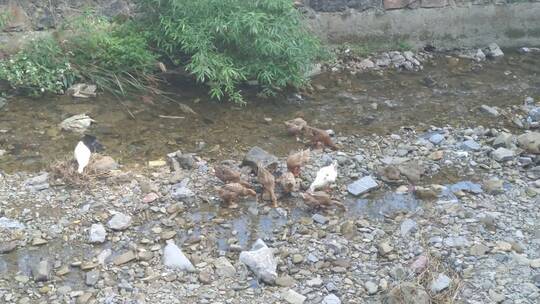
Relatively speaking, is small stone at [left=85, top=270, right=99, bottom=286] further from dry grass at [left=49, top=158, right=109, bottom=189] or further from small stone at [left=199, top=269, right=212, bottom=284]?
dry grass at [left=49, top=158, right=109, bottom=189]

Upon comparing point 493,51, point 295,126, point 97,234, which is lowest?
point 493,51

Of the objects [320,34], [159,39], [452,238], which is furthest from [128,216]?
[320,34]

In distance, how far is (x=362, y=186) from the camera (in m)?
4.00

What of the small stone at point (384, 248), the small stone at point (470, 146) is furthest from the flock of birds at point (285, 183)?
the small stone at point (470, 146)

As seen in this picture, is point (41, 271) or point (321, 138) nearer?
point (41, 271)

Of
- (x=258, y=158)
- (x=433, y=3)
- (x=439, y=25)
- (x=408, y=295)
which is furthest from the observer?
(x=439, y=25)

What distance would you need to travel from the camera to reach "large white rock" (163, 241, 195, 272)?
3.22m

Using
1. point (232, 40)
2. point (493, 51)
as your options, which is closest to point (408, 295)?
point (232, 40)

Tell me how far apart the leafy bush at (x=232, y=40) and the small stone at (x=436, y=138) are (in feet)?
3.74

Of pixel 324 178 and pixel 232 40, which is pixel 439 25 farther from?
pixel 324 178

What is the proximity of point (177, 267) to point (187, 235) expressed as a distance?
12.2 inches

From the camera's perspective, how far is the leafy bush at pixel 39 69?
4.94 m

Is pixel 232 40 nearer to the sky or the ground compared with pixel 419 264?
nearer to the sky

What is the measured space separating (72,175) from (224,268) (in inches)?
47.1
